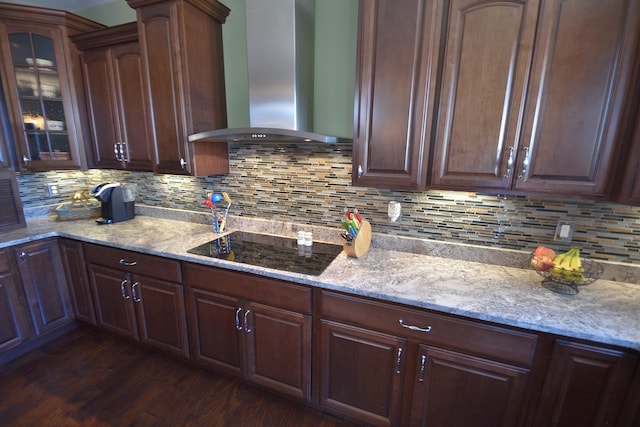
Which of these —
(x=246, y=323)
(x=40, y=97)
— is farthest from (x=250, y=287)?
(x=40, y=97)

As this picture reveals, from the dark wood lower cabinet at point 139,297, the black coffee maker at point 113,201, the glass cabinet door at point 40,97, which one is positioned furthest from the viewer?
the black coffee maker at point 113,201

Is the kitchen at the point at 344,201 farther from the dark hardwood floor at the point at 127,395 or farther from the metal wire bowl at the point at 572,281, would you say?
the dark hardwood floor at the point at 127,395

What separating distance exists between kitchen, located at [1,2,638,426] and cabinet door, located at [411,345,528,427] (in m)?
0.69

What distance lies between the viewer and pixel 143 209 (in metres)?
2.66

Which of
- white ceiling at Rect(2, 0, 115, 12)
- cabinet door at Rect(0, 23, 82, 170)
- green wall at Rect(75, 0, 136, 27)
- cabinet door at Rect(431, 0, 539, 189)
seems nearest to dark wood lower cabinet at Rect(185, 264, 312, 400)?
A: cabinet door at Rect(431, 0, 539, 189)

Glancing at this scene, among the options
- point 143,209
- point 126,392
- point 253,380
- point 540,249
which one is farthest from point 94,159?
point 540,249

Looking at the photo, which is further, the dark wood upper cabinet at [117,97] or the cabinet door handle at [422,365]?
the dark wood upper cabinet at [117,97]

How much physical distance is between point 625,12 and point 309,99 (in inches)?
55.9

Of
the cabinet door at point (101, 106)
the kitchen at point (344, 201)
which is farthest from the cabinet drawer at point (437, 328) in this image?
the cabinet door at point (101, 106)

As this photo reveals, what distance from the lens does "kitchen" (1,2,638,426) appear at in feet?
4.77

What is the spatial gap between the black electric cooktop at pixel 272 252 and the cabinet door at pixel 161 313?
36cm

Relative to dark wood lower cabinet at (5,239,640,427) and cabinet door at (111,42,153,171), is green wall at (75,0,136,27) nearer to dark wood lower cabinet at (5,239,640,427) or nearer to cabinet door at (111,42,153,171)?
cabinet door at (111,42,153,171)

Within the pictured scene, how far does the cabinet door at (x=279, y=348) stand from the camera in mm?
1556

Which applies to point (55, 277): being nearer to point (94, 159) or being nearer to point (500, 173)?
point (94, 159)
